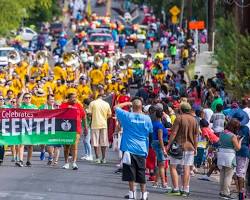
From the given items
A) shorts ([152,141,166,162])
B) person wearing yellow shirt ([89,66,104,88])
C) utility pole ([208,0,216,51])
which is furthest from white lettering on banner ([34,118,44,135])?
utility pole ([208,0,216,51])

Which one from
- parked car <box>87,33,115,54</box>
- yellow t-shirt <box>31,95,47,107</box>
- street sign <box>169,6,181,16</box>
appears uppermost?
street sign <box>169,6,181,16</box>

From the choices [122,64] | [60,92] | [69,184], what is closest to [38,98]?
[60,92]

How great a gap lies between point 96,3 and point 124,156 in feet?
360

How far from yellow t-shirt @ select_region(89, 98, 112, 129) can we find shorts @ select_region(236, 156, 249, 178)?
5871mm

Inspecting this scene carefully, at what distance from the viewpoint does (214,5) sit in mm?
52125

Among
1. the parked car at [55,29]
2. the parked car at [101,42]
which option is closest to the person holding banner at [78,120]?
the parked car at [101,42]

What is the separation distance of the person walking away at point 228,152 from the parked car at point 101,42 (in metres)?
42.6

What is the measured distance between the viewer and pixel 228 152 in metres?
21.2

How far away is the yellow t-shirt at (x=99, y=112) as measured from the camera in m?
26.5

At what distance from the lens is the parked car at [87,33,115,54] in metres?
65.3

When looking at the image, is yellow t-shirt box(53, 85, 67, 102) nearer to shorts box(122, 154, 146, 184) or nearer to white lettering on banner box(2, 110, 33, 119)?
white lettering on banner box(2, 110, 33, 119)

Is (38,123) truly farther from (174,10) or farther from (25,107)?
Result: (174,10)

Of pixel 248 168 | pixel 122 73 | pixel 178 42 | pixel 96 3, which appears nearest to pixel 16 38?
pixel 178 42

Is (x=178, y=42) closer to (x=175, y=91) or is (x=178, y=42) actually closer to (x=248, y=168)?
(x=175, y=91)
